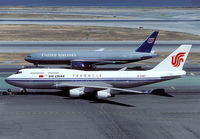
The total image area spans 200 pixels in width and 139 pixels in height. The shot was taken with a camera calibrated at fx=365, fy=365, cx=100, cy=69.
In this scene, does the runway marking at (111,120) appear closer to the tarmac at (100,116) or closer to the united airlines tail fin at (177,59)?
the tarmac at (100,116)

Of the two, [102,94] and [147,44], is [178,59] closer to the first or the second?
[102,94]

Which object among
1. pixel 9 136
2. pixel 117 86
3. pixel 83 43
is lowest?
pixel 9 136

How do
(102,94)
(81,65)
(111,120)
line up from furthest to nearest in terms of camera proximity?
1. (81,65)
2. (102,94)
3. (111,120)

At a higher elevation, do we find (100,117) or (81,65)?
(81,65)

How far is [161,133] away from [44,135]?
43.0ft

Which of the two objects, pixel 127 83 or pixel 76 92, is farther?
pixel 127 83

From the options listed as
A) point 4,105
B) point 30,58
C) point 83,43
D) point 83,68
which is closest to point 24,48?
point 83,43

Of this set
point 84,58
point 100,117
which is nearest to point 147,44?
point 84,58

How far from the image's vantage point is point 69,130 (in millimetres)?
42031

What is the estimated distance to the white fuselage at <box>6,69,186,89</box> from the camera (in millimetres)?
56031

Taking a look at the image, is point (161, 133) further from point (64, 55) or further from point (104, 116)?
point (64, 55)

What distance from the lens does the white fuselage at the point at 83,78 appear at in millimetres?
56031

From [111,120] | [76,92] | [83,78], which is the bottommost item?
[111,120]

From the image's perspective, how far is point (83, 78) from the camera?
56125 millimetres
